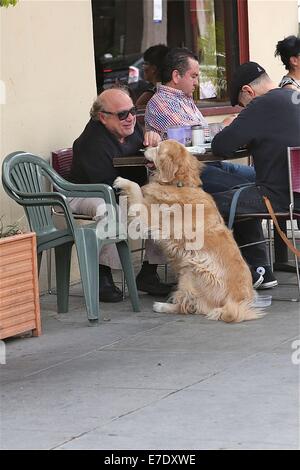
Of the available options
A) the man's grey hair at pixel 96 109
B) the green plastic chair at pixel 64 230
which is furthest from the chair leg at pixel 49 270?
the man's grey hair at pixel 96 109

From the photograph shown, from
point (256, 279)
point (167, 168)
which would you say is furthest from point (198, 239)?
point (256, 279)

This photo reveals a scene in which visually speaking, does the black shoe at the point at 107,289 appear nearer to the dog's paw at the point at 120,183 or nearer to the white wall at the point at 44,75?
the white wall at the point at 44,75

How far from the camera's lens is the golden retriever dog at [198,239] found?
663 cm

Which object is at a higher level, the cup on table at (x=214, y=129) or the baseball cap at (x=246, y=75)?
the baseball cap at (x=246, y=75)

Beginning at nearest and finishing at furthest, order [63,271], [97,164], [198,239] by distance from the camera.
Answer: [198,239] < [63,271] < [97,164]

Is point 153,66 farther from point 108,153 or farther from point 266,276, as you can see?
point 266,276

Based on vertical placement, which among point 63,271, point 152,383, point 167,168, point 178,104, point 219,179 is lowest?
point 152,383

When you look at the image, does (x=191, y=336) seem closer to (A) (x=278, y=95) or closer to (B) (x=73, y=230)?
(B) (x=73, y=230)

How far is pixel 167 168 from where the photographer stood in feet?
21.9

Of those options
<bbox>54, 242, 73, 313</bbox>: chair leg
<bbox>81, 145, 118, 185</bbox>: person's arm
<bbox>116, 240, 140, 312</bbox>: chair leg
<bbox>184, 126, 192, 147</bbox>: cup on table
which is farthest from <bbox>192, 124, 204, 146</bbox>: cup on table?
<bbox>54, 242, 73, 313</bbox>: chair leg

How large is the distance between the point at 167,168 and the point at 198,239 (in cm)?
50

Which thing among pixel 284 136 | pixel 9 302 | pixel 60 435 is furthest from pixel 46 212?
pixel 60 435

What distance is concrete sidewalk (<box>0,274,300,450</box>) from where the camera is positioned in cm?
441

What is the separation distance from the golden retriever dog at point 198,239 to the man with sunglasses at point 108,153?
578mm
